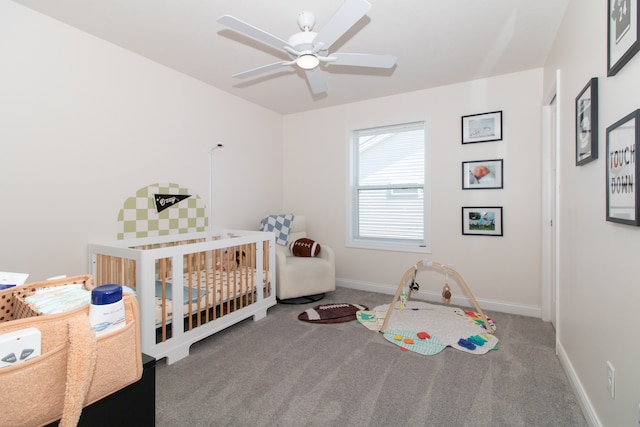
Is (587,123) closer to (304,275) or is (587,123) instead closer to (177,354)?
(304,275)

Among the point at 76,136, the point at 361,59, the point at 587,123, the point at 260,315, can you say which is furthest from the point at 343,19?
the point at 260,315

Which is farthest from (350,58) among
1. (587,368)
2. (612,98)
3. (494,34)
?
(587,368)

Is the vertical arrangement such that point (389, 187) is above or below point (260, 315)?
above

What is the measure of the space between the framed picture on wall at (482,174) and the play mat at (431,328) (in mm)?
1247

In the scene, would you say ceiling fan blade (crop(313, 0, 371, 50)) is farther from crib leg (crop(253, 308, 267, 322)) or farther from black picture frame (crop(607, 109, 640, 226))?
crib leg (crop(253, 308, 267, 322))

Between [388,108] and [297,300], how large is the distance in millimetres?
2404

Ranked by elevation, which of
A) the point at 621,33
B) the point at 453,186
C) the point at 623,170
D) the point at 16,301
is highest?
the point at 621,33

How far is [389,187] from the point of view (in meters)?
3.71

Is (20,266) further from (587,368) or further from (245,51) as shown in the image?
(587,368)

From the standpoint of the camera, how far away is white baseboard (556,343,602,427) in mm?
1453

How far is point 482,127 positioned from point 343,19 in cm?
215

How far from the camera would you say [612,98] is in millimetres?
1312

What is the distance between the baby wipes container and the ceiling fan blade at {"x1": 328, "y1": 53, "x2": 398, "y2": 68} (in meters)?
1.80

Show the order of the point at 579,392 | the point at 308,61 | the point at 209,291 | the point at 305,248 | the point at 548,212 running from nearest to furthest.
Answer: the point at 579,392 → the point at 308,61 → the point at 209,291 → the point at 548,212 → the point at 305,248
